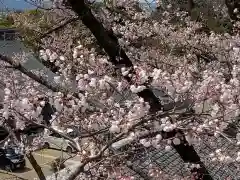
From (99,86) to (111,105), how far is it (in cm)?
41

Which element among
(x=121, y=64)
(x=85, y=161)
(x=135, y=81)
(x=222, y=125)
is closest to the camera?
(x=85, y=161)

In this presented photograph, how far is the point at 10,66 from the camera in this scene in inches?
195

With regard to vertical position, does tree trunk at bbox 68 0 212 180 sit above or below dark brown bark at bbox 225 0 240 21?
below

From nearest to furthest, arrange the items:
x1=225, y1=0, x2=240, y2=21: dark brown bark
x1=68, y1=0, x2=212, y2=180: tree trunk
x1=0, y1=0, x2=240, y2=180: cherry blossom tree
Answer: x1=0, y1=0, x2=240, y2=180: cherry blossom tree
x1=68, y1=0, x2=212, y2=180: tree trunk
x1=225, y1=0, x2=240, y2=21: dark brown bark

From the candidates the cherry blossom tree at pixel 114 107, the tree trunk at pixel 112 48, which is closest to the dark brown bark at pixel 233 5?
the cherry blossom tree at pixel 114 107

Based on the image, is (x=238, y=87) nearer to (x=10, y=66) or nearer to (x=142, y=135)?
(x=142, y=135)

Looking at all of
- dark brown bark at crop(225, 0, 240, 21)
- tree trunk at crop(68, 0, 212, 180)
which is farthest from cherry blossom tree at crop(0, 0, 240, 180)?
dark brown bark at crop(225, 0, 240, 21)

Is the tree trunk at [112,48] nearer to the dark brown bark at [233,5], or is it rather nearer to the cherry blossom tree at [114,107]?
the cherry blossom tree at [114,107]

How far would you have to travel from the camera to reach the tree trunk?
5.46m

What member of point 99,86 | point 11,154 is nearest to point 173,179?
point 99,86

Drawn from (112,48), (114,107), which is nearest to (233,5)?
(112,48)

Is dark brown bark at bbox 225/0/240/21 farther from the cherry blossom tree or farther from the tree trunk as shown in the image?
the tree trunk

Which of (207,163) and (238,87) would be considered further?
(207,163)

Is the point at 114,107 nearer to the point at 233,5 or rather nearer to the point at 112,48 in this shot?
the point at 112,48
